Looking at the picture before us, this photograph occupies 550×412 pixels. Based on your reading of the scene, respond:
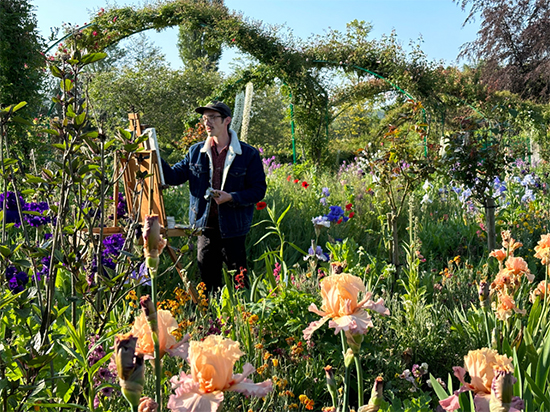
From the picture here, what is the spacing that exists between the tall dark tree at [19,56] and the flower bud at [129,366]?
21.2 feet

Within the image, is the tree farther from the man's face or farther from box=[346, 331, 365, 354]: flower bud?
box=[346, 331, 365, 354]: flower bud

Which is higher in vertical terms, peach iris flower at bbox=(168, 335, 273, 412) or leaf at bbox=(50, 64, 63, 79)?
leaf at bbox=(50, 64, 63, 79)

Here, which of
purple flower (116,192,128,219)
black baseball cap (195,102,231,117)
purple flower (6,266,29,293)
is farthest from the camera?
black baseball cap (195,102,231,117)

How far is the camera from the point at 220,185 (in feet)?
11.3

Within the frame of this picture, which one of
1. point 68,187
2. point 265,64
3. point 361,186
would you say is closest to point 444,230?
point 361,186

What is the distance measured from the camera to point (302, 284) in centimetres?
271

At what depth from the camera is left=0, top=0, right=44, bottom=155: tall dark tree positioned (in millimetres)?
6430

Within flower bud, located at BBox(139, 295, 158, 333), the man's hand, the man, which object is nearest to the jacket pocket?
the man

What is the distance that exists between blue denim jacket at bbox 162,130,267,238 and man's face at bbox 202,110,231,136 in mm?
83

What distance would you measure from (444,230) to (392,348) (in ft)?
8.89

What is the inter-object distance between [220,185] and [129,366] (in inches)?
111

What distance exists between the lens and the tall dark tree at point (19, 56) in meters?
6.43

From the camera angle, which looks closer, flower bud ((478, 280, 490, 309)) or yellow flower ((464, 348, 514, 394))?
yellow flower ((464, 348, 514, 394))

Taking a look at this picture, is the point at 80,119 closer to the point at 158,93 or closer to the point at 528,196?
the point at 528,196
